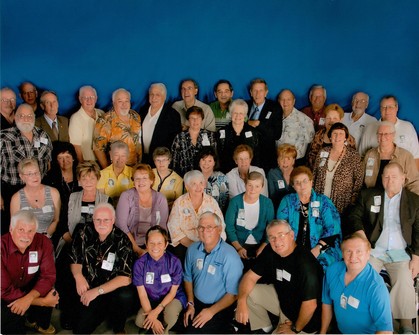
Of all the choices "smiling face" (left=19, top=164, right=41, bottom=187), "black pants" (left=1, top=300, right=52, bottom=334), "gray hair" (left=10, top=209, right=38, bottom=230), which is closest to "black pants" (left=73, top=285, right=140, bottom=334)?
"black pants" (left=1, top=300, right=52, bottom=334)

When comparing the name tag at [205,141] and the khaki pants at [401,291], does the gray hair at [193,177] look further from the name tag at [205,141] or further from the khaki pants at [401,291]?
the khaki pants at [401,291]

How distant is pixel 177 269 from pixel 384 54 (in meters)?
3.49

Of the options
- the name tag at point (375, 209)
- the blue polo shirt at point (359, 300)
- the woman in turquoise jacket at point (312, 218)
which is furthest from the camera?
the name tag at point (375, 209)

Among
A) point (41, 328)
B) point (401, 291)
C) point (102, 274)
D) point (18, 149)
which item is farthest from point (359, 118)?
point (41, 328)

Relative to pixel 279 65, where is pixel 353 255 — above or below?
below

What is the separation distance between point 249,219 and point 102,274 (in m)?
1.31

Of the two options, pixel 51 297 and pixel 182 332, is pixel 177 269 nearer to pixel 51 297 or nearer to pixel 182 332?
pixel 182 332

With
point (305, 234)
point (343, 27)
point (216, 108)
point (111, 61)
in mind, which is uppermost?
point (343, 27)

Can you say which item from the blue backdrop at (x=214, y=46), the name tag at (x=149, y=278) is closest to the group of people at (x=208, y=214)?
the name tag at (x=149, y=278)

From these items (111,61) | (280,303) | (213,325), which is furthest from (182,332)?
(111,61)

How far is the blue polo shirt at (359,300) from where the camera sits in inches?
120

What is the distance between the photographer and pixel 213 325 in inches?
141

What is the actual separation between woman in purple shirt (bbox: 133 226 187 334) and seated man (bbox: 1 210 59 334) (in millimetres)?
659

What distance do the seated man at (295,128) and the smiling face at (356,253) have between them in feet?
6.38
